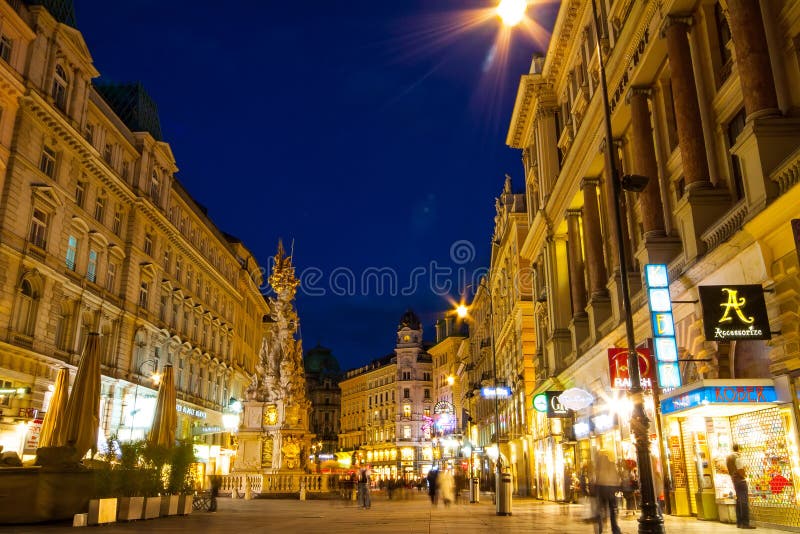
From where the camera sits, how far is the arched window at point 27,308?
3403 centimetres

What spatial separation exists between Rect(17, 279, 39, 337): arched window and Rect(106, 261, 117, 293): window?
9500mm

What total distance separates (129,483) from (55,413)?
4.83 m

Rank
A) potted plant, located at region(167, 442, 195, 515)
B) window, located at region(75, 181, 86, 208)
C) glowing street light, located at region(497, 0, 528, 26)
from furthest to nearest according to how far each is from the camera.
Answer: window, located at region(75, 181, 86, 208) → potted plant, located at region(167, 442, 195, 515) → glowing street light, located at region(497, 0, 528, 26)

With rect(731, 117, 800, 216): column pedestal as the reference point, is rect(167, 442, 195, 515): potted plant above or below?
below

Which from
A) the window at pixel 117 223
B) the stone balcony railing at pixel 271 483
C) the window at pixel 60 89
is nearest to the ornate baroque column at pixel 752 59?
the stone balcony railing at pixel 271 483

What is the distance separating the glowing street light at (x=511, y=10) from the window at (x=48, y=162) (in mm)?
31331

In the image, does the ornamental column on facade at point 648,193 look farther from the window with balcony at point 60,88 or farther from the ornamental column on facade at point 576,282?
the window with balcony at point 60,88

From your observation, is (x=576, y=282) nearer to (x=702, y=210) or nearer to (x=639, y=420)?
(x=702, y=210)

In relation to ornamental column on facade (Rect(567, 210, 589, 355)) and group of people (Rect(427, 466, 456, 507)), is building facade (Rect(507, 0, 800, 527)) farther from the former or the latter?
group of people (Rect(427, 466, 456, 507))

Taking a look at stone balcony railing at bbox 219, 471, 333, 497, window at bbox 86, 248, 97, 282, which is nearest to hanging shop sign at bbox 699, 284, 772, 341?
stone balcony railing at bbox 219, 471, 333, 497

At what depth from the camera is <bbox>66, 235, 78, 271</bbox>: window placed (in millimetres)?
39625

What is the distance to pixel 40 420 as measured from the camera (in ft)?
108

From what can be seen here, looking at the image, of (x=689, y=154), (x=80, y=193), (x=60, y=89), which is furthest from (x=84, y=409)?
(x=80, y=193)

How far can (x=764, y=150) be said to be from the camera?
14.3m
